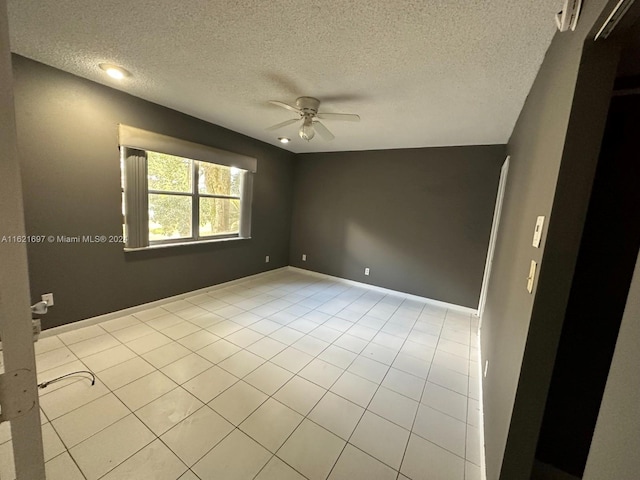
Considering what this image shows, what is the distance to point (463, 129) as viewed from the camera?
9.52ft

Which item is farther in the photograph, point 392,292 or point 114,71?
point 392,292

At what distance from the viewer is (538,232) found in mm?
1038

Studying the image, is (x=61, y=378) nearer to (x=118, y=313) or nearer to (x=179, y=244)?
(x=118, y=313)

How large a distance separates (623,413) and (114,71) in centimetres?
330

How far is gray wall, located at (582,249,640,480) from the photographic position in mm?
447

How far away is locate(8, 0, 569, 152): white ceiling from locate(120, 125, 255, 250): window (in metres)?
0.59

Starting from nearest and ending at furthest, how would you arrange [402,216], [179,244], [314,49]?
1. [314,49]
2. [179,244]
3. [402,216]

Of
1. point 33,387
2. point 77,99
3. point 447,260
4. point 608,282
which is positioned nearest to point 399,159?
point 447,260

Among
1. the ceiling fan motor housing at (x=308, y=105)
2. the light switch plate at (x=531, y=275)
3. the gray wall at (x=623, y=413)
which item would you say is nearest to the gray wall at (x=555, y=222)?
the light switch plate at (x=531, y=275)

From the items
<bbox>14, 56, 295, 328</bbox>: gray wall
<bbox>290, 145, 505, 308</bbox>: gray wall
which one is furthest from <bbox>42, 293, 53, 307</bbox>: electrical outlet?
<bbox>290, 145, 505, 308</bbox>: gray wall

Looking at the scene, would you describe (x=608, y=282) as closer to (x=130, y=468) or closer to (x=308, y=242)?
(x=130, y=468)

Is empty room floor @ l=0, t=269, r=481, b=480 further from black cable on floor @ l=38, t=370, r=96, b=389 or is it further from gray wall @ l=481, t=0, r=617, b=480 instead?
gray wall @ l=481, t=0, r=617, b=480

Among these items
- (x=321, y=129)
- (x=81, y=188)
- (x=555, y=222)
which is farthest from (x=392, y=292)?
(x=81, y=188)

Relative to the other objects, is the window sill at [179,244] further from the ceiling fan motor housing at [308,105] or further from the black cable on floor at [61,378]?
the ceiling fan motor housing at [308,105]
